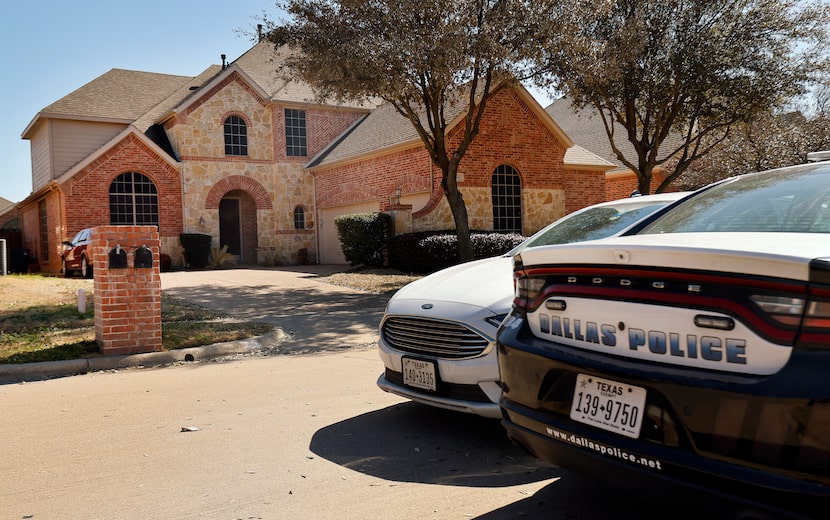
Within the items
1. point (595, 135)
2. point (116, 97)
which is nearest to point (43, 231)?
point (116, 97)

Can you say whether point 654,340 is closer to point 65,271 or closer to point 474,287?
point 474,287

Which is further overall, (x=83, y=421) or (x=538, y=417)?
(x=83, y=421)

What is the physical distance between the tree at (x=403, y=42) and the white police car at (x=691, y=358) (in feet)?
37.0

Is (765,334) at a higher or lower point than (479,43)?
lower

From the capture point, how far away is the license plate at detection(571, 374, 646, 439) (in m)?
2.50

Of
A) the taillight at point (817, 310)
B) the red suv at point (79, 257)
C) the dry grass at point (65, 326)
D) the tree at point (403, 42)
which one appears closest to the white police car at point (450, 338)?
the taillight at point (817, 310)

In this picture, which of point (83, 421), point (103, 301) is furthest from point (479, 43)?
point (83, 421)

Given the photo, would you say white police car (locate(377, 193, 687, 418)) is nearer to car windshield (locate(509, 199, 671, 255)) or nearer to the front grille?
the front grille

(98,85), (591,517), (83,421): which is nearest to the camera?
(591,517)

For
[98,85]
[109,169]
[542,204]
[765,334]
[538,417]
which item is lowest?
[538,417]

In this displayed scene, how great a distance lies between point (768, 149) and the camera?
26109 mm

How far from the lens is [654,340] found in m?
2.50

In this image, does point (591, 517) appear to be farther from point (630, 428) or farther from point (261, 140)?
point (261, 140)

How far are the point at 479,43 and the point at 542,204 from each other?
9683 mm
